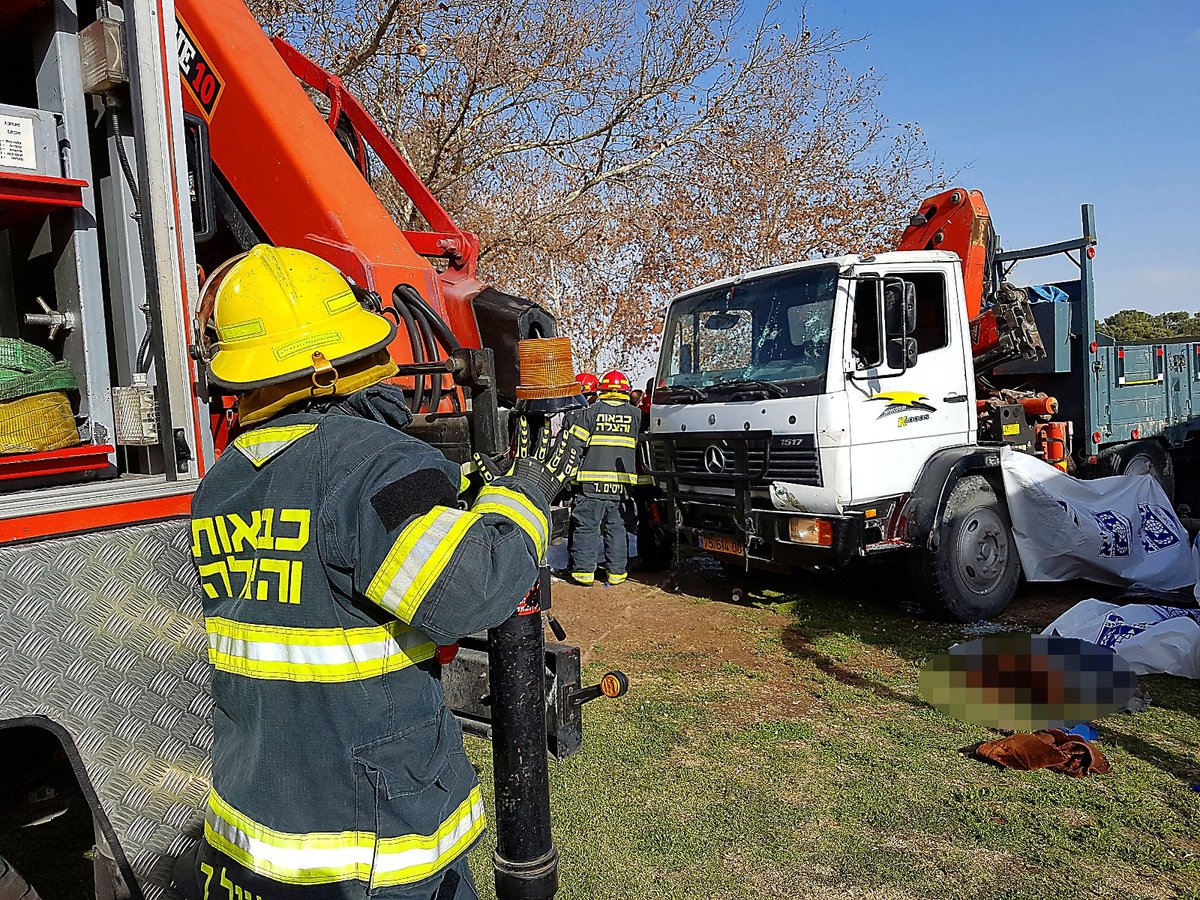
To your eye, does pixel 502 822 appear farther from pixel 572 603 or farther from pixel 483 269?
pixel 483 269

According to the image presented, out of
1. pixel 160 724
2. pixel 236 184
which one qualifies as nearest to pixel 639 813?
pixel 160 724

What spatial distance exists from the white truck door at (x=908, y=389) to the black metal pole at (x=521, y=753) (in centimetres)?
395

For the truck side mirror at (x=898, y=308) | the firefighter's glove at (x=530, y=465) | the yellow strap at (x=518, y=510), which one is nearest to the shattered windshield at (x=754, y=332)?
the truck side mirror at (x=898, y=308)

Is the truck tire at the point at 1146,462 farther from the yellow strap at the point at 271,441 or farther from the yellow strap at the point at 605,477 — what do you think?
the yellow strap at the point at 271,441

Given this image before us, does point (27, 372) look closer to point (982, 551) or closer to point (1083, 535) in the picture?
point (982, 551)

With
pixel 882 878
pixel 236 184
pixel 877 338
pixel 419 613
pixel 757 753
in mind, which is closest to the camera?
pixel 419 613

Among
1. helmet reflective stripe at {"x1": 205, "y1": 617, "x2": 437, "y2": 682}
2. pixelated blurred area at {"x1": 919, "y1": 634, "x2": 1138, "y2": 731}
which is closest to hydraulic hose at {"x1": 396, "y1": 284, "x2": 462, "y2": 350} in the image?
helmet reflective stripe at {"x1": 205, "y1": 617, "x2": 437, "y2": 682}

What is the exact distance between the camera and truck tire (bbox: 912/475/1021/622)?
591cm

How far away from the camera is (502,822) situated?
216 centimetres

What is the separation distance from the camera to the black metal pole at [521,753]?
212 cm

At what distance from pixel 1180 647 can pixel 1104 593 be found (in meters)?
2.16

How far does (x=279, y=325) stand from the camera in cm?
169

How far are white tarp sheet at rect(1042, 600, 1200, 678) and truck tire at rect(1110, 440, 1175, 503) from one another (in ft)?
12.9

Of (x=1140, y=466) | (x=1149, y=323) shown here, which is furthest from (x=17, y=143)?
(x=1149, y=323)
